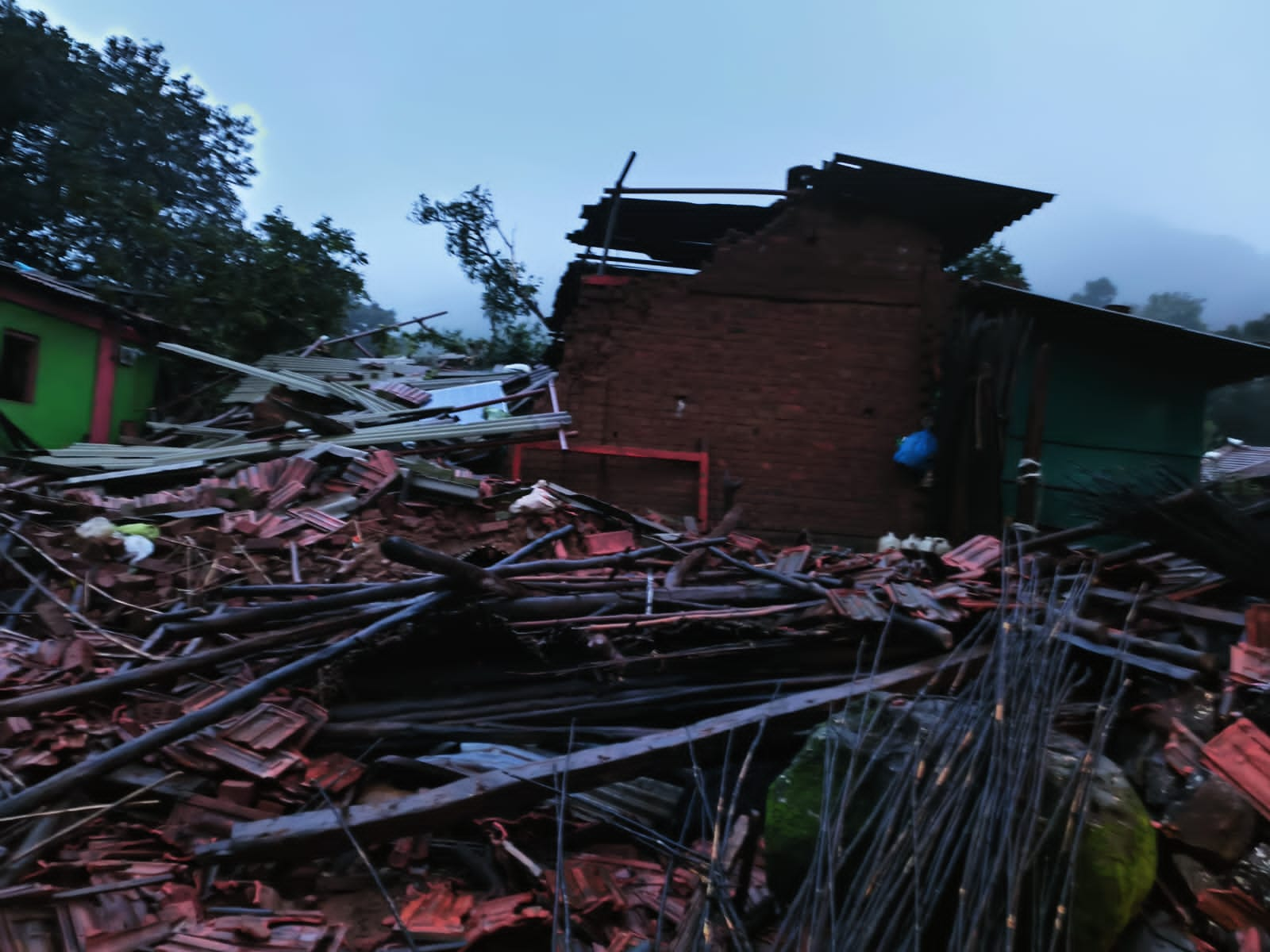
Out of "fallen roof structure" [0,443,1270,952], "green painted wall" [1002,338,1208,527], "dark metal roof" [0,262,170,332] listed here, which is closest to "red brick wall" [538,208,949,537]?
"green painted wall" [1002,338,1208,527]

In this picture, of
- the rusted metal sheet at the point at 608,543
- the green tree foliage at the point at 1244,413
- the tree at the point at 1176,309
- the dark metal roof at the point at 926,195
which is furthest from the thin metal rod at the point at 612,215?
the tree at the point at 1176,309

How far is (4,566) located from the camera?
6.01 meters

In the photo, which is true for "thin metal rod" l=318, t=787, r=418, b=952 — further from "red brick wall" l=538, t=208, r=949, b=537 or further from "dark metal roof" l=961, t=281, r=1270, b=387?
"dark metal roof" l=961, t=281, r=1270, b=387

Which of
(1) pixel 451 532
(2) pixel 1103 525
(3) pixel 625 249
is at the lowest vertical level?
(1) pixel 451 532

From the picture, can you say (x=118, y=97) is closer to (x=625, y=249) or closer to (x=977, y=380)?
(x=625, y=249)

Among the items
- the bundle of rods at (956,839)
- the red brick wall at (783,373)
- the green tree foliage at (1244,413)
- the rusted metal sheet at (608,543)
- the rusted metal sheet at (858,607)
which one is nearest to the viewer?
the bundle of rods at (956,839)

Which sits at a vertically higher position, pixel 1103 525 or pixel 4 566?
pixel 1103 525

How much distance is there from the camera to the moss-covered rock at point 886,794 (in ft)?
8.74

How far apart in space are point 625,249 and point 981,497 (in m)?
5.55

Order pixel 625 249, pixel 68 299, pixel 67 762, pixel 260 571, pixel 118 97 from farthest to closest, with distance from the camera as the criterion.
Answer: pixel 118 97 → pixel 68 299 → pixel 625 249 → pixel 260 571 → pixel 67 762

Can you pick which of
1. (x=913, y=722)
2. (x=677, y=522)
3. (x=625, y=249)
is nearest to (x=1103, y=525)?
(x=913, y=722)

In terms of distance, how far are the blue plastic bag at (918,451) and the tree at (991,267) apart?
7276 mm

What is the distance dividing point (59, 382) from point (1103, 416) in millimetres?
15275

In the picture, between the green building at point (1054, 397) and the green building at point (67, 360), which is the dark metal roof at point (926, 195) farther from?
the green building at point (67, 360)
